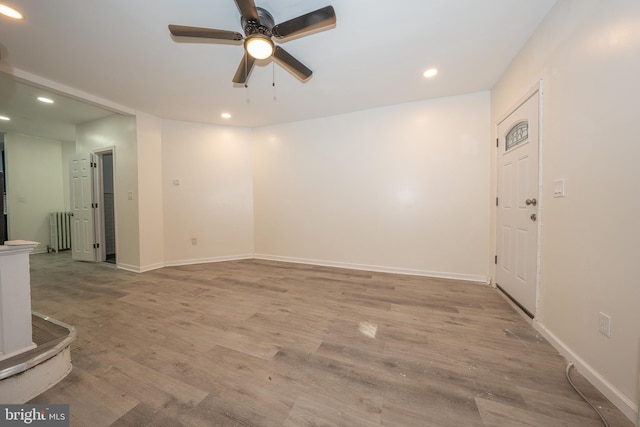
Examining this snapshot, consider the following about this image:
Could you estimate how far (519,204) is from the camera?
7.32 feet

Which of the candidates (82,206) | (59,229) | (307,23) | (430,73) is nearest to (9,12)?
(307,23)

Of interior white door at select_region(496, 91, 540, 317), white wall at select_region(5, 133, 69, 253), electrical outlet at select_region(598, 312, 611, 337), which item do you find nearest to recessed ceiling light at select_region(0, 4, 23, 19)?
interior white door at select_region(496, 91, 540, 317)

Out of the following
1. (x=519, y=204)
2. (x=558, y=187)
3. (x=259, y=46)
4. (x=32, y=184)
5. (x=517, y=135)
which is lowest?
(x=519, y=204)

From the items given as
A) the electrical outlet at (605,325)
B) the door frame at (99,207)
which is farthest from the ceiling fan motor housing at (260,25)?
the door frame at (99,207)

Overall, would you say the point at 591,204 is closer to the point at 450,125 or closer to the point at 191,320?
the point at 450,125

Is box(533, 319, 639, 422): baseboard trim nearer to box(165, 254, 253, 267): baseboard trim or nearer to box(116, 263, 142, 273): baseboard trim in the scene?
box(165, 254, 253, 267): baseboard trim

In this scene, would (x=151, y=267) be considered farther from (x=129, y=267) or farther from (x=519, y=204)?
(x=519, y=204)

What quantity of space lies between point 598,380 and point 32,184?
9082mm

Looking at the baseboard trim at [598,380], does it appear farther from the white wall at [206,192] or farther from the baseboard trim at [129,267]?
the baseboard trim at [129,267]

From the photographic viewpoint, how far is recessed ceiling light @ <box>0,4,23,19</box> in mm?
1674

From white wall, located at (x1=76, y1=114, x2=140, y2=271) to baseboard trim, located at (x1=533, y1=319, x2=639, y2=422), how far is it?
513 cm

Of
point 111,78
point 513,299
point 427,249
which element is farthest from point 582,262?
point 111,78

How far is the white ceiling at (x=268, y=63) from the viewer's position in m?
1.71

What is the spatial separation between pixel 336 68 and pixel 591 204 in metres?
2.44
